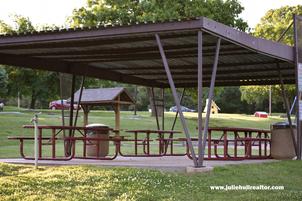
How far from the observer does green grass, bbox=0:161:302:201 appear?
25.8 feet

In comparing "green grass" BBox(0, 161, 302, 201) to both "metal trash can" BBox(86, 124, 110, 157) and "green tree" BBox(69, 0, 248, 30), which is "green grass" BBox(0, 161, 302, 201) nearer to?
"metal trash can" BBox(86, 124, 110, 157)

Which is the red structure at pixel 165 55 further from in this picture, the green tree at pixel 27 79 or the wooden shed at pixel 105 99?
the green tree at pixel 27 79

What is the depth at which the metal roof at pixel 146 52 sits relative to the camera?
9.98m

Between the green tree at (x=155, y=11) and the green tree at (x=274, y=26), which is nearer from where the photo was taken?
the green tree at (x=155, y=11)

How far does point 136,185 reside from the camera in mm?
8445

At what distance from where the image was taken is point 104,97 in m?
25.8

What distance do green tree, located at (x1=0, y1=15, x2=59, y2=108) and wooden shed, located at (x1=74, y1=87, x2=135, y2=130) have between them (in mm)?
18744

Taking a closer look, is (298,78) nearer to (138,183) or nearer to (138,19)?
(138,183)

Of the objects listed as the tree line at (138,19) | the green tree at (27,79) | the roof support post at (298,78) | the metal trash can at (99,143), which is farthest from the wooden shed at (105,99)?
the green tree at (27,79)

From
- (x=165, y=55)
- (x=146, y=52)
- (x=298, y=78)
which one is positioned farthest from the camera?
(x=298, y=78)

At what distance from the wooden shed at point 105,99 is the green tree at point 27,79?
18744mm

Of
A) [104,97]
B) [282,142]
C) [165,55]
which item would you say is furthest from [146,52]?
[104,97]

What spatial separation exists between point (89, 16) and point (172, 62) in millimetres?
22301

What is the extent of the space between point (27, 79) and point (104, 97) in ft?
75.5
